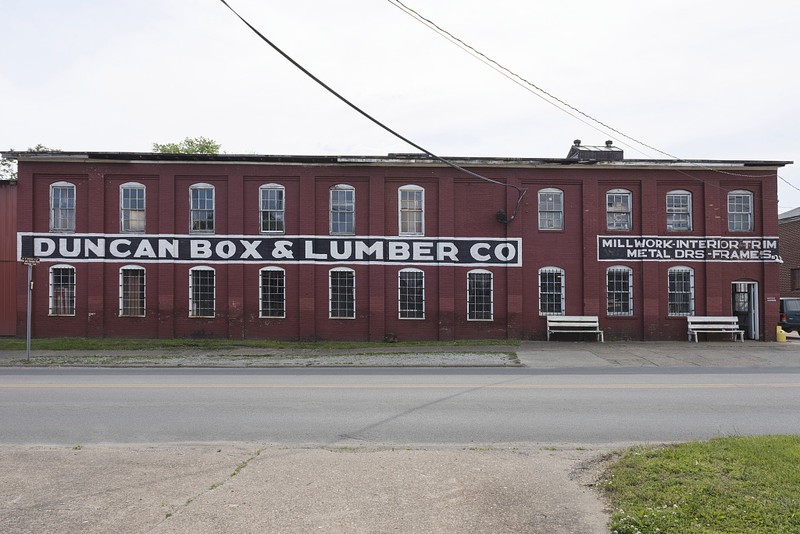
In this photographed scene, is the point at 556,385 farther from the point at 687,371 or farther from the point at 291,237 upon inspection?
the point at 291,237

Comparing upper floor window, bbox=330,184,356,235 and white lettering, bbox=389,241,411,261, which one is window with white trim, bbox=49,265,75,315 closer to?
upper floor window, bbox=330,184,356,235

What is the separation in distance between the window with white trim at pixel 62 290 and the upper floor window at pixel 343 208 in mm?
9950

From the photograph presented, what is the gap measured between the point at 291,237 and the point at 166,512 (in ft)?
56.9

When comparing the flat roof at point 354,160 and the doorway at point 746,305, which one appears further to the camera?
the doorway at point 746,305

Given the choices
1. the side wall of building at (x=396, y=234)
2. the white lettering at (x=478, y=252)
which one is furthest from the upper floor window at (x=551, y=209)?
the white lettering at (x=478, y=252)

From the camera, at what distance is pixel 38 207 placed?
22062 millimetres

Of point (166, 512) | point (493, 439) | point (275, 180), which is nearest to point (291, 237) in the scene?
point (275, 180)

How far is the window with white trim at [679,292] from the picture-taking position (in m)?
22.1

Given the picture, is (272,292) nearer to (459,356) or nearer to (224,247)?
(224,247)

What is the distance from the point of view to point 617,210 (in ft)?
73.5

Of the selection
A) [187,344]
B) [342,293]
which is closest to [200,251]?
[187,344]

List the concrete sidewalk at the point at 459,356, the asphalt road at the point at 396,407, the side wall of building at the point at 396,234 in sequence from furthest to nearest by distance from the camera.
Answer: the side wall of building at the point at 396,234
the concrete sidewalk at the point at 459,356
the asphalt road at the point at 396,407

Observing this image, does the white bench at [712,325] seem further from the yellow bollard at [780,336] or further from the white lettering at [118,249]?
the white lettering at [118,249]

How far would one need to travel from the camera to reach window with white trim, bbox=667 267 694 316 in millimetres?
22094
